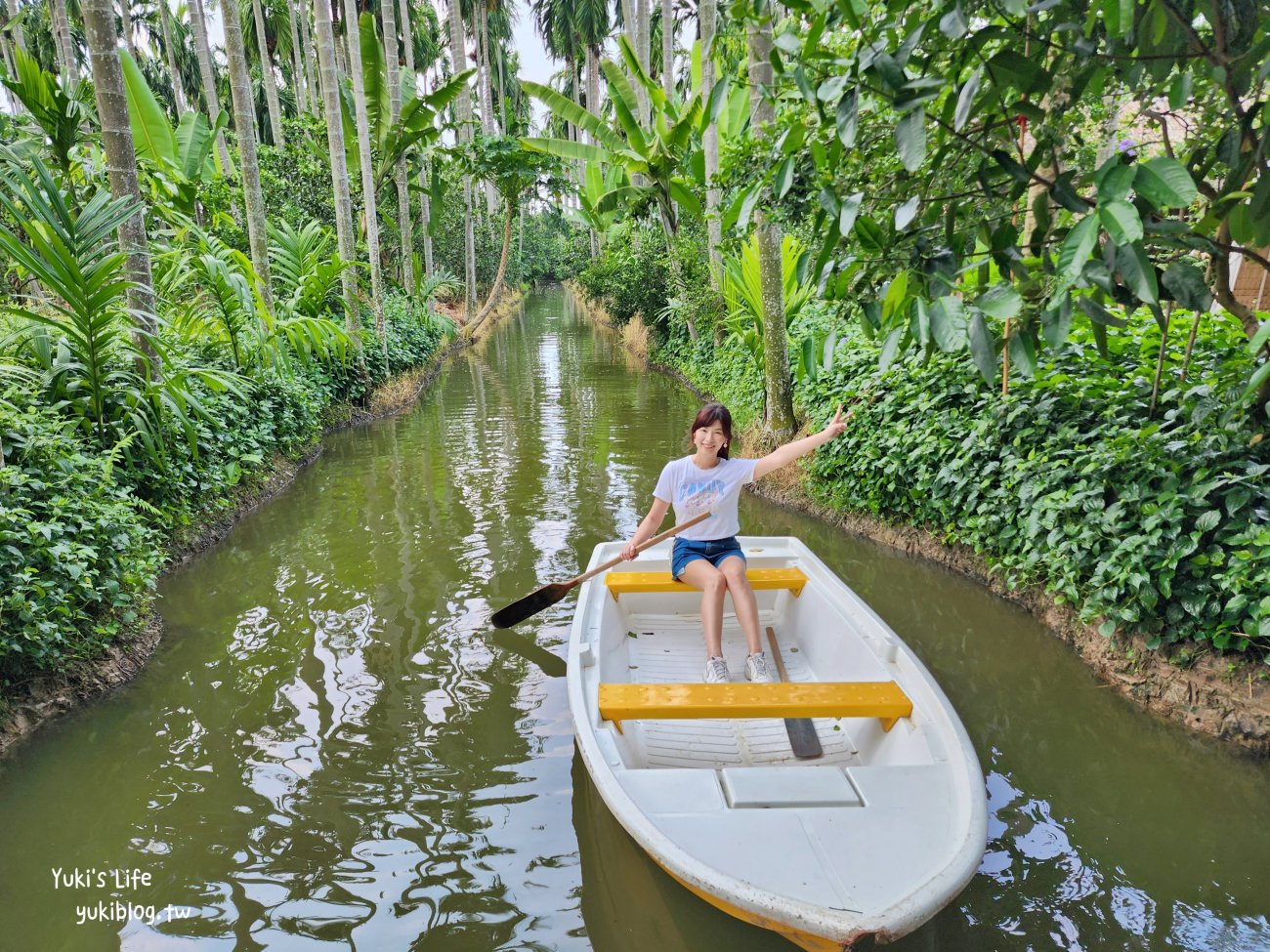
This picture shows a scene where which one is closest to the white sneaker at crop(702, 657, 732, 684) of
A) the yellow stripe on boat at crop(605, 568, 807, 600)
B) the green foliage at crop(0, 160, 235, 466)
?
the yellow stripe on boat at crop(605, 568, 807, 600)

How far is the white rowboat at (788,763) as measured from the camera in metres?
2.14

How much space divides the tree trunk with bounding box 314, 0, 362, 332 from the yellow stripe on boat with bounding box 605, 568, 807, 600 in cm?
758

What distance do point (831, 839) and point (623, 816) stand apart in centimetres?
65

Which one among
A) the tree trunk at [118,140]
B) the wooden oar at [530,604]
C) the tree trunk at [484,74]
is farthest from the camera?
the tree trunk at [484,74]

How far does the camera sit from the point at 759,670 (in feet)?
12.2

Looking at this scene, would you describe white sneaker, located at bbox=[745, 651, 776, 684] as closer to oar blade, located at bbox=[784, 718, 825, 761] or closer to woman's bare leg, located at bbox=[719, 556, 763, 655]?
woman's bare leg, located at bbox=[719, 556, 763, 655]

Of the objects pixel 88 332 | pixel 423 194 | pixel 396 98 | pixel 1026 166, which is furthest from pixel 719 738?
pixel 423 194

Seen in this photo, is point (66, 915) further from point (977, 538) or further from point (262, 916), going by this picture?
point (977, 538)

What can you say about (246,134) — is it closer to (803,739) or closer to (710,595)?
(710,595)

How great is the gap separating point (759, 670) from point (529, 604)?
1.56m

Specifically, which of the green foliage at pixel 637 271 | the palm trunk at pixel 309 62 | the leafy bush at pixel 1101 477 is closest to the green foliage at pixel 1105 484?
the leafy bush at pixel 1101 477

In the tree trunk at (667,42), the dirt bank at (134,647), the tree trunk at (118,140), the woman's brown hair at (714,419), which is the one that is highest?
the tree trunk at (667,42)

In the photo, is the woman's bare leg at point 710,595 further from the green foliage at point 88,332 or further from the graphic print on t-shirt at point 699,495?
the green foliage at point 88,332

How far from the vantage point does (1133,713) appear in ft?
12.2
